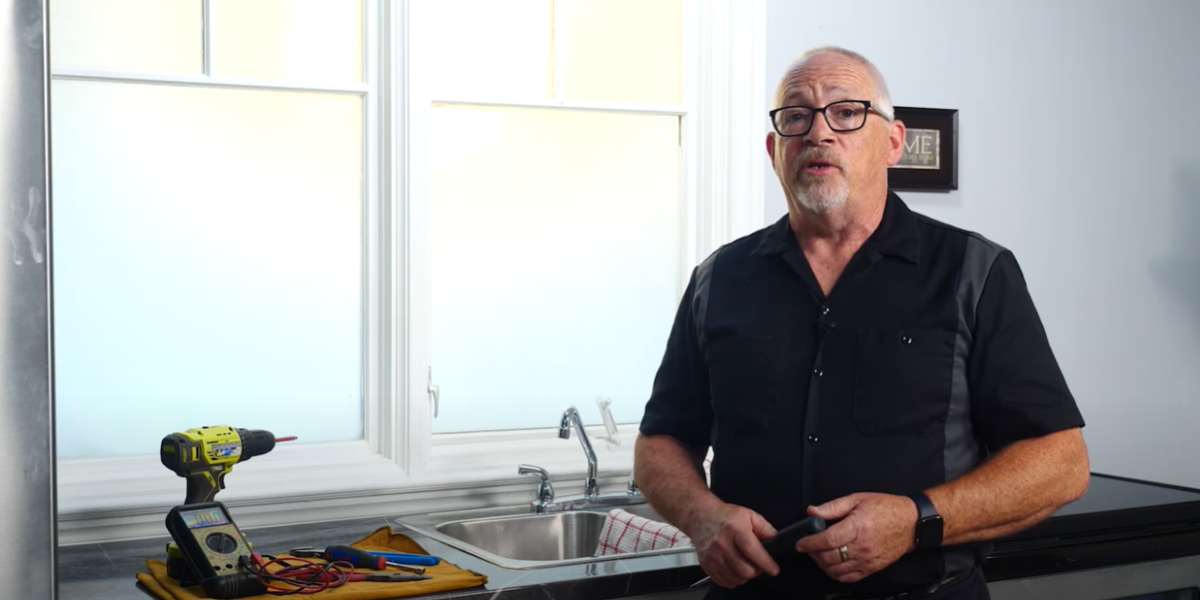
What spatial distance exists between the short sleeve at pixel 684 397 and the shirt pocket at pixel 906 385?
0.94ft

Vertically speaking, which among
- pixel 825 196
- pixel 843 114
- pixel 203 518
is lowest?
pixel 203 518

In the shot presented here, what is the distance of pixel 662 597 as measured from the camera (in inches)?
75.1

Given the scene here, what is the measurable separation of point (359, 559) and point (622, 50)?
139 centimetres

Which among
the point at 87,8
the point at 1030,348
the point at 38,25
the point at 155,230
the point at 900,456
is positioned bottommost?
the point at 900,456

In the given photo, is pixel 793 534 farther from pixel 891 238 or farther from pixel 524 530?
pixel 524 530

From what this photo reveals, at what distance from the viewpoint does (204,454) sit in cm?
180

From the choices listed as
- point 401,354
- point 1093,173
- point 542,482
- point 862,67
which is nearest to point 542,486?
point 542,482

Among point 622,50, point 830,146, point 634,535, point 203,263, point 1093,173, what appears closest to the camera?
point 830,146

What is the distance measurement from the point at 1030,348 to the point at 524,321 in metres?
1.29

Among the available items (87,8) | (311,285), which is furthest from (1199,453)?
(87,8)

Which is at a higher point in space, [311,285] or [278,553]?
[311,285]

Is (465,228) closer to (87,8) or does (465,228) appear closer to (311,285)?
(311,285)

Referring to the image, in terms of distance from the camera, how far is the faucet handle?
2.41 m

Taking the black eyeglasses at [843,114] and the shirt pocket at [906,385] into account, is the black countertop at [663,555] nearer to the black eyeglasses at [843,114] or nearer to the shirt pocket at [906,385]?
the shirt pocket at [906,385]
